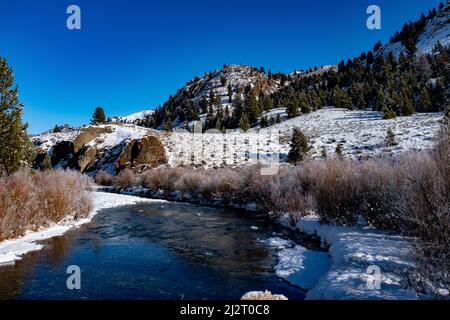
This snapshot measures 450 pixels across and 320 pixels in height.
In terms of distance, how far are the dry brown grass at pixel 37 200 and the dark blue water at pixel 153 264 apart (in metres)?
1.63

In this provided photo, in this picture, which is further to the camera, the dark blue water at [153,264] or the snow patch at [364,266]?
the dark blue water at [153,264]

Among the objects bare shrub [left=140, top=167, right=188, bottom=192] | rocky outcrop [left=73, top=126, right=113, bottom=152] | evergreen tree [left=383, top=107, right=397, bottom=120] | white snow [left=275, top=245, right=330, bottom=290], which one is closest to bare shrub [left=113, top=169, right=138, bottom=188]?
bare shrub [left=140, top=167, right=188, bottom=192]

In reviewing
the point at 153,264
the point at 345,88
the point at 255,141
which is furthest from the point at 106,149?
the point at 345,88

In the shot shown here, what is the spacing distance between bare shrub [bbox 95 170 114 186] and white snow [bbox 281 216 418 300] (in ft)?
149

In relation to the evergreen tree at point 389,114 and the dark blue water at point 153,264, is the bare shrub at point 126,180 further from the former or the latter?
the evergreen tree at point 389,114

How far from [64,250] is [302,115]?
68549 millimetres

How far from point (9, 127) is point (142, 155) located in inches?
1393

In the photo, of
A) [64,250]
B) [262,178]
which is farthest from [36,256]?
[262,178]

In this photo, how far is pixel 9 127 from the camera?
2242 cm

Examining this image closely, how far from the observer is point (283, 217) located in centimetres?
2170

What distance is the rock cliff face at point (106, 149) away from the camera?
57.6 meters

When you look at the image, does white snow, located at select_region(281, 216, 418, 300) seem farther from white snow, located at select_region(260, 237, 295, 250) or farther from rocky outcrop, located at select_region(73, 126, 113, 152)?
rocky outcrop, located at select_region(73, 126, 113, 152)

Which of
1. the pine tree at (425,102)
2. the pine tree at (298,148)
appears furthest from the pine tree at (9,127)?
the pine tree at (425,102)

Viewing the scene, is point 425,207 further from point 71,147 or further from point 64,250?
point 71,147
